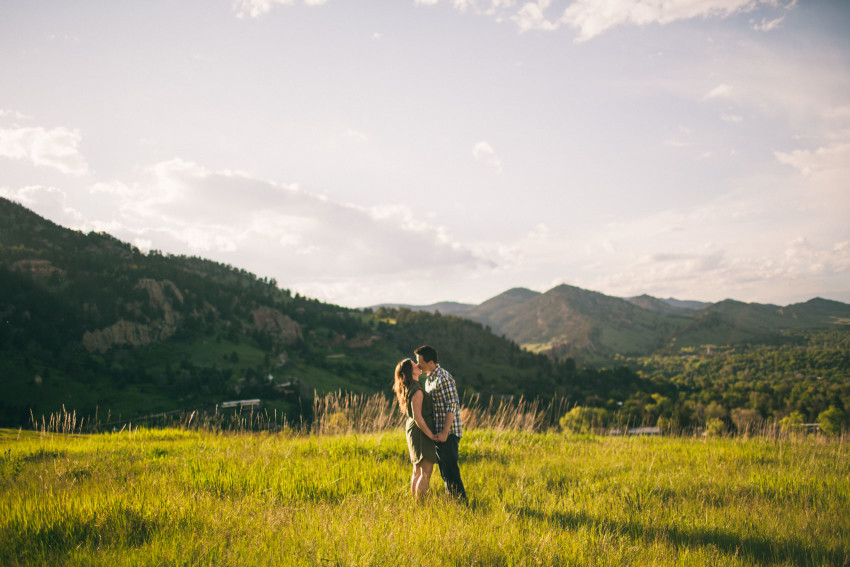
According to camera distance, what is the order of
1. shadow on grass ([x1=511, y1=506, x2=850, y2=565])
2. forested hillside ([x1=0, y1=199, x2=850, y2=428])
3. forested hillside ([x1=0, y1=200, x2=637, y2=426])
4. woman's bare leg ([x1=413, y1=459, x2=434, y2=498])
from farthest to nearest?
forested hillside ([x1=0, y1=200, x2=637, y2=426]) < forested hillside ([x1=0, y1=199, x2=850, y2=428]) < woman's bare leg ([x1=413, y1=459, x2=434, y2=498]) < shadow on grass ([x1=511, y1=506, x2=850, y2=565])

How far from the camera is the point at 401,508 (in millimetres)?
4910

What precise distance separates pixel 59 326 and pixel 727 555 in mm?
158858

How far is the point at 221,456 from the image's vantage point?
7.27 m

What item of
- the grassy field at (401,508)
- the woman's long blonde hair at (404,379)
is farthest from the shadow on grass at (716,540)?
the woman's long blonde hair at (404,379)

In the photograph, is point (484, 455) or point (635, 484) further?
point (484, 455)

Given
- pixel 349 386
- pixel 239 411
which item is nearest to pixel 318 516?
pixel 239 411

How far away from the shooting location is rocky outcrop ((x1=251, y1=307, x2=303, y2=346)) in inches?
6280

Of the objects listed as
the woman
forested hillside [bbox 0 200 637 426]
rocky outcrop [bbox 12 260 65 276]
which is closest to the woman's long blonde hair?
the woman

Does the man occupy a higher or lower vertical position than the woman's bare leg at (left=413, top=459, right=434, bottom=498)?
higher

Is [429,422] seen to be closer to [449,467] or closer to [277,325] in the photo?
[449,467]

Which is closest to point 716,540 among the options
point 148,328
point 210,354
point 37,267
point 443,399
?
point 443,399

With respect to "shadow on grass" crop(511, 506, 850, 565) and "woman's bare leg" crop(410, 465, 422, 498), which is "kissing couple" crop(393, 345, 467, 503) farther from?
"shadow on grass" crop(511, 506, 850, 565)

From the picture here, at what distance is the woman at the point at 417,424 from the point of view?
5.41m

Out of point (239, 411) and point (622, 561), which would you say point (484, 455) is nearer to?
point (622, 561)
